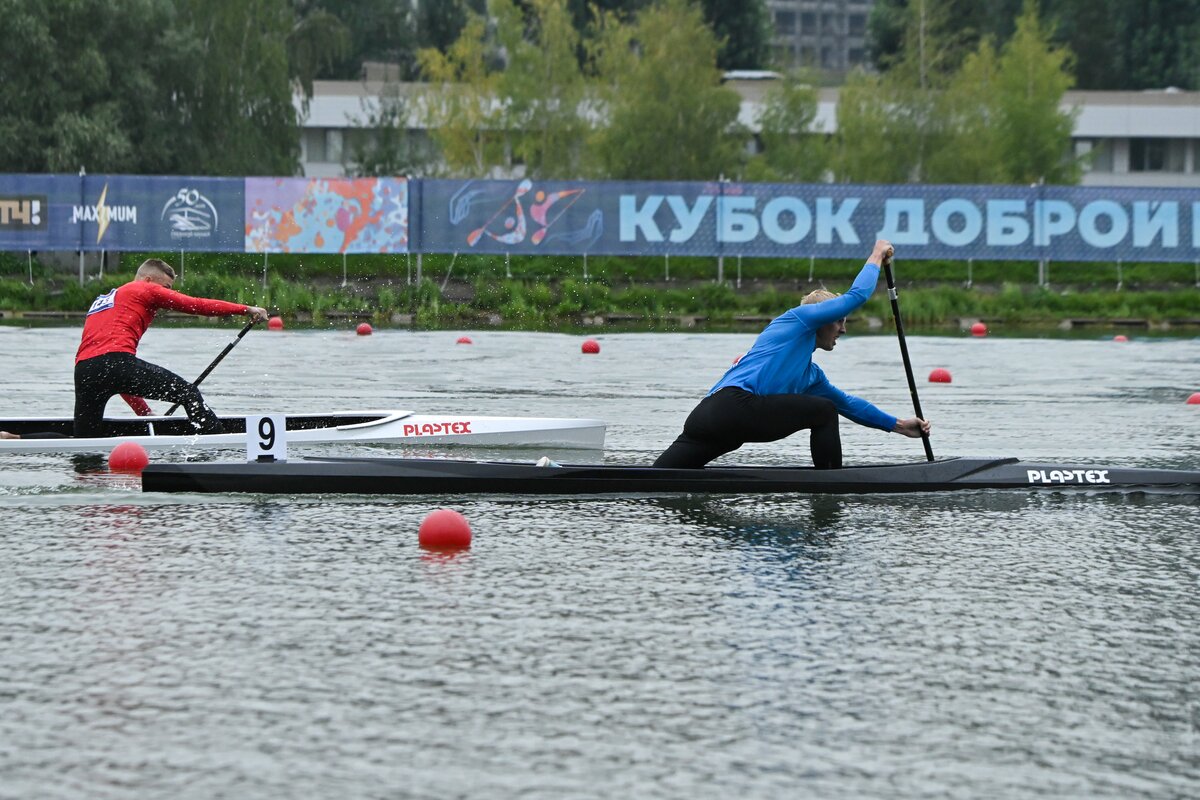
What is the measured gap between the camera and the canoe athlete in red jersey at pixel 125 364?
12789mm

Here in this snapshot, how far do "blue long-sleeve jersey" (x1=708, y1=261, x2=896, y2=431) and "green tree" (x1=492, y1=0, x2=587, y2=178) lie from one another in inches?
1649

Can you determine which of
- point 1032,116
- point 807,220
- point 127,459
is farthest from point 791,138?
point 127,459

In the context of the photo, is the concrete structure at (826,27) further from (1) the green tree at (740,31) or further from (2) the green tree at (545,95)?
(2) the green tree at (545,95)

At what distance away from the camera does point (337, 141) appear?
81312 millimetres

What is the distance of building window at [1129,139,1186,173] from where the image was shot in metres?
79.6

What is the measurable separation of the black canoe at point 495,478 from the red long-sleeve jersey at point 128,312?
8.48 feet

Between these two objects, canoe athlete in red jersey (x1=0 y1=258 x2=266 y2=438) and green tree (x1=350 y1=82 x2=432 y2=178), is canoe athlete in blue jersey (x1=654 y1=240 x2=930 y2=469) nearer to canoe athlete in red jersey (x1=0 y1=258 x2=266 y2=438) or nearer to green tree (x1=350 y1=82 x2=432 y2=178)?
canoe athlete in red jersey (x1=0 y1=258 x2=266 y2=438)

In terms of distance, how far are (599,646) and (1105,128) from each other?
73.8 metres

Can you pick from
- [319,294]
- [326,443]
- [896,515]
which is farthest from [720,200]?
[896,515]

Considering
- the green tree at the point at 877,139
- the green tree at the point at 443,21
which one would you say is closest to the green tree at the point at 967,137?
the green tree at the point at 877,139

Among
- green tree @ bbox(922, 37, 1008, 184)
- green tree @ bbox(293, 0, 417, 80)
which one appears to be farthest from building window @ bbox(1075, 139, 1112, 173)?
green tree @ bbox(293, 0, 417, 80)

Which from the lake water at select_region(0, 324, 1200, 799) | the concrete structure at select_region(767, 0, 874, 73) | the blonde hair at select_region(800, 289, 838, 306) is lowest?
Answer: the lake water at select_region(0, 324, 1200, 799)

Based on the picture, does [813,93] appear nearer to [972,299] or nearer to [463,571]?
[972,299]

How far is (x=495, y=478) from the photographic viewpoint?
35.0ft
